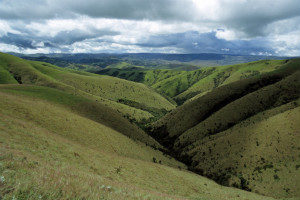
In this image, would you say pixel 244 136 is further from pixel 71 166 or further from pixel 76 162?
pixel 71 166

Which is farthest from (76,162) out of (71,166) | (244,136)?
(244,136)

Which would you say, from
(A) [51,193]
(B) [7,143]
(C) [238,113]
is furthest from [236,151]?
(A) [51,193]

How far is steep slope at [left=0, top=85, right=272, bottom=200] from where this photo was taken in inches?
216

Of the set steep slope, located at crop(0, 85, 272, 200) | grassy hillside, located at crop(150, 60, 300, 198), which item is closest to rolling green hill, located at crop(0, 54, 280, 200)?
steep slope, located at crop(0, 85, 272, 200)

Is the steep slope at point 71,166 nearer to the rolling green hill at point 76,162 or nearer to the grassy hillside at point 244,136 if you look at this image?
the rolling green hill at point 76,162

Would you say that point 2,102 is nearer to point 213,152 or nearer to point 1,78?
point 213,152

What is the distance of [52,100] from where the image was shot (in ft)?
210

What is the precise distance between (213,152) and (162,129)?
135 ft

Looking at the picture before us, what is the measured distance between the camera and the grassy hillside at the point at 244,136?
42509 mm

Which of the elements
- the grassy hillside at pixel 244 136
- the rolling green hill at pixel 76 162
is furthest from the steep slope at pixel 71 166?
the grassy hillside at pixel 244 136

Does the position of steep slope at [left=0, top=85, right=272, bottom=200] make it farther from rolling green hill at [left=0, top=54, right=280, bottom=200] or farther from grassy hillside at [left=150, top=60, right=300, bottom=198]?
grassy hillside at [left=150, top=60, right=300, bottom=198]

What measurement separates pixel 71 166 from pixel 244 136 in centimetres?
5644

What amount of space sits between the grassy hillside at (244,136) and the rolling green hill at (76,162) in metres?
8.68

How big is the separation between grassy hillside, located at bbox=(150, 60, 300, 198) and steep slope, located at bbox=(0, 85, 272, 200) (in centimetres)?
1104
